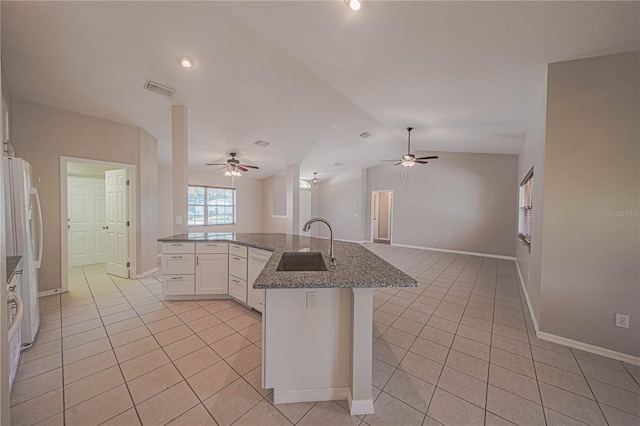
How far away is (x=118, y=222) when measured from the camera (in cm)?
443

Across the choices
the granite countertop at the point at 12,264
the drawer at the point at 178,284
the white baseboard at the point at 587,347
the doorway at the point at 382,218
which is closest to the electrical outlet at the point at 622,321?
→ the white baseboard at the point at 587,347

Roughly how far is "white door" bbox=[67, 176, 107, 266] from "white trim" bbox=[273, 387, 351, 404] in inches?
211

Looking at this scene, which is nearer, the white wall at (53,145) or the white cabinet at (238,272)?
the white cabinet at (238,272)

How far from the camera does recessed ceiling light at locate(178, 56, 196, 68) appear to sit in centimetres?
268

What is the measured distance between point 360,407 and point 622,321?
249cm

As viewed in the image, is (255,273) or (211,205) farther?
(211,205)

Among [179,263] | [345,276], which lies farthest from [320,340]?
[179,263]

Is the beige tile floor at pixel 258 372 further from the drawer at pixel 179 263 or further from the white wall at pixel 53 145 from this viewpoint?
the white wall at pixel 53 145

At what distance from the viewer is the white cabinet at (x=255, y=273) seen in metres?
2.81

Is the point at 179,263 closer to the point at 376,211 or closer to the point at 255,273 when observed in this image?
the point at 255,273

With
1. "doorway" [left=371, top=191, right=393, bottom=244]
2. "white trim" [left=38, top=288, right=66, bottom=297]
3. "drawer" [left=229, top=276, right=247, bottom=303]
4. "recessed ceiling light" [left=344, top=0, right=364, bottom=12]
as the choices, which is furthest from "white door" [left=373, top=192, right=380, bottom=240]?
"white trim" [left=38, top=288, right=66, bottom=297]

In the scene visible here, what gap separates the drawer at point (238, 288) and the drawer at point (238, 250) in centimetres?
32

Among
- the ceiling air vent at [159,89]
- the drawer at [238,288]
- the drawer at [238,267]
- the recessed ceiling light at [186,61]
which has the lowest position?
the drawer at [238,288]

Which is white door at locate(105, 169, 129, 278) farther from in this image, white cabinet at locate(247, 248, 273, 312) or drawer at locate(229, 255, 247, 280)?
white cabinet at locate(247, 248, 273, 312)
